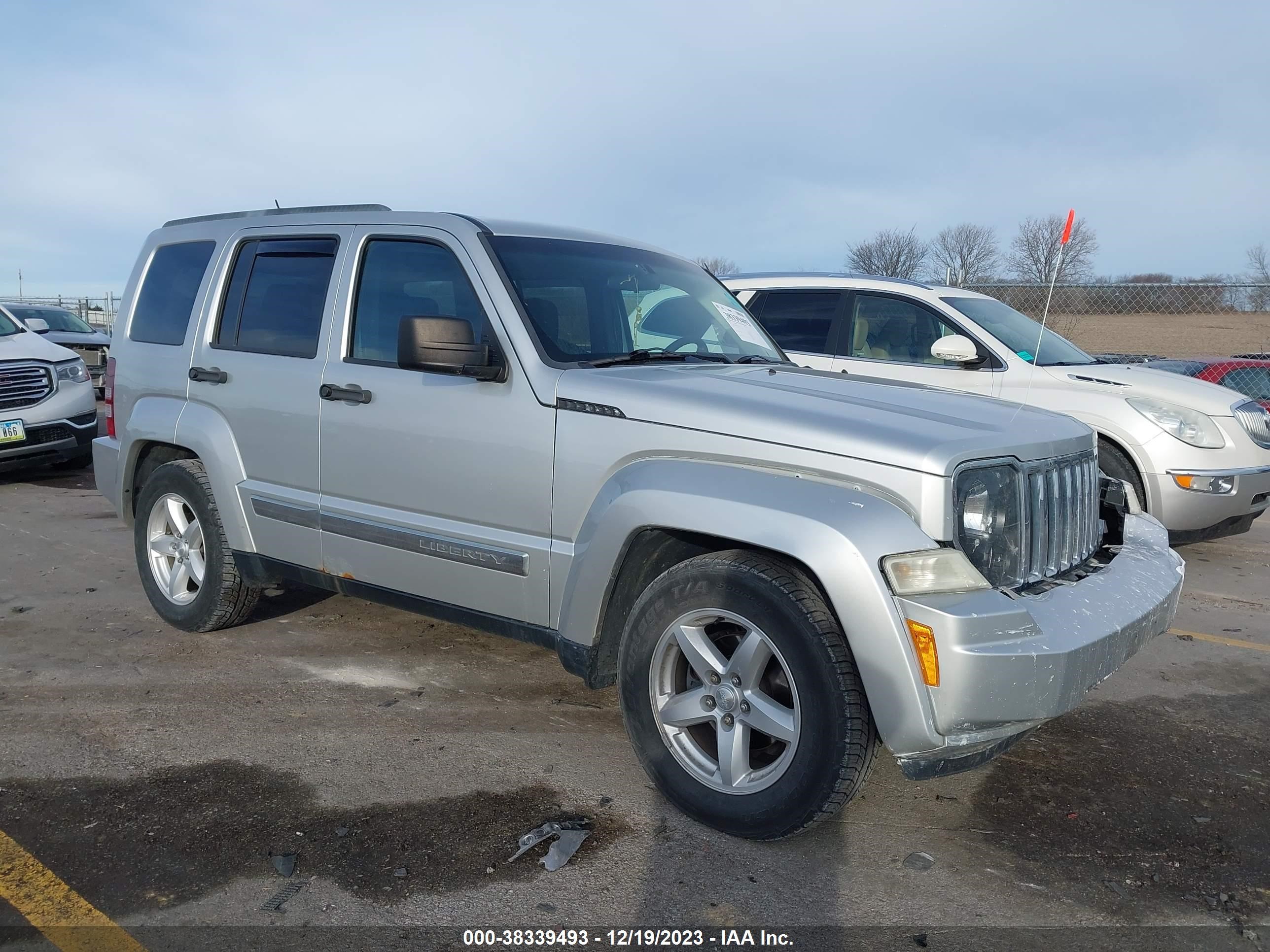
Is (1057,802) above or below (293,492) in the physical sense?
below

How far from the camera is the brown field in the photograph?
1424 centimetres

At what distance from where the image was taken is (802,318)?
796cm

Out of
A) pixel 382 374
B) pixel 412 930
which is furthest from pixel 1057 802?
pixel 382 374

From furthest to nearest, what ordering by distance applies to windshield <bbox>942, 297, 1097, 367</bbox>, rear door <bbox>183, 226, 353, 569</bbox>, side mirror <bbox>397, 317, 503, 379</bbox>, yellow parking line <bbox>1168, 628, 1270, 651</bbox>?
windshield <bbox>942, 297, 1097, 367</bbox> → yellow parking line <bbox>1168, 628, 1270, 651</bbox> → rear door <bbox>183, 226, 353, 569</bbox> → side mirror <bbox>397, 317, 503, 379</bbox>

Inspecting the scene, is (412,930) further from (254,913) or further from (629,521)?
(629,521)

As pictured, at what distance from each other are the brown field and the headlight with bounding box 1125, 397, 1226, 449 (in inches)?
282

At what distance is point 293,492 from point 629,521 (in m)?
1.84

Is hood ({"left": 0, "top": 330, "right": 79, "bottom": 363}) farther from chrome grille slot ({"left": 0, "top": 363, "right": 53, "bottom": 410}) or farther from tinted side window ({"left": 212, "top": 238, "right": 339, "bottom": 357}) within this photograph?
tinted side window ({"left": 212, "top": 238, "right": 339, "bottom": 357})

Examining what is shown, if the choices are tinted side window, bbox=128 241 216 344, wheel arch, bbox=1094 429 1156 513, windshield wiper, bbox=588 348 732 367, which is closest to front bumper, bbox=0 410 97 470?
tinted side window, bbox=128 241 216 344

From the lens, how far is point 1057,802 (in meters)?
3.49

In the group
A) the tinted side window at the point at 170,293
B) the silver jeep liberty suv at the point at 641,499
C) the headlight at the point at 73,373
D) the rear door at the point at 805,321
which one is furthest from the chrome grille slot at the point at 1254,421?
the headlight at the point at 73,373

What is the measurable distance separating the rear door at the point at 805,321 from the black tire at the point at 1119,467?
1.93m

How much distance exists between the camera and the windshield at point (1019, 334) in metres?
7.34

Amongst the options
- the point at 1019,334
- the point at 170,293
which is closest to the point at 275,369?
the point at 170,293
